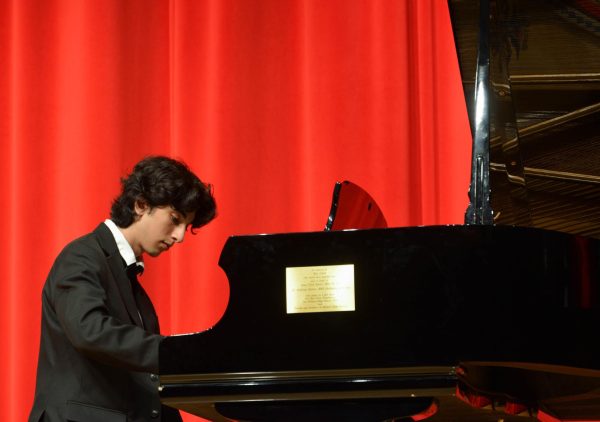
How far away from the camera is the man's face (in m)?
2.42

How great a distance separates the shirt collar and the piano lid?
0.96 meters

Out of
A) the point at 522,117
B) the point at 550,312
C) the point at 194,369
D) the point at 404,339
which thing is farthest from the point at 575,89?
the point at 194,369

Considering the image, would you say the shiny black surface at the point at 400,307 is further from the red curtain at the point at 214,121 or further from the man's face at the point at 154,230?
the red curtain at the point at 214,121

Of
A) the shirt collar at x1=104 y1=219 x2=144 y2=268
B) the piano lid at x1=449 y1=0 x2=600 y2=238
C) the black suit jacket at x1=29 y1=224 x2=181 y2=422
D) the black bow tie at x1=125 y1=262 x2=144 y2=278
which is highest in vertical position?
the piano lid at x1=449 y1=0 x2=600 y2=238

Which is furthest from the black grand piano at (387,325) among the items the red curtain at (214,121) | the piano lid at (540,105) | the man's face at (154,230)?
the red curtain at (214,121)

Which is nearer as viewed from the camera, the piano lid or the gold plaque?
the gold plaque

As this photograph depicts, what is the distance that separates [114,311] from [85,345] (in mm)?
257

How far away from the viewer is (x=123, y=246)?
2.38 metres

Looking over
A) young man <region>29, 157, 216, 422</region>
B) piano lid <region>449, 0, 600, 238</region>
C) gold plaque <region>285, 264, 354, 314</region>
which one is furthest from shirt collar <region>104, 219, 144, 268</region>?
piano lid <region>449, 0, 600, 238</region>

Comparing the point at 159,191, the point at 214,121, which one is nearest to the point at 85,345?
the point at 159,191

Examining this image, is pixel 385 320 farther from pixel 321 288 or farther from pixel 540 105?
pixel 540 105

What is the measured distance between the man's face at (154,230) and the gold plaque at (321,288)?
2.35ft

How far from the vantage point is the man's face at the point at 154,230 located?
242cm

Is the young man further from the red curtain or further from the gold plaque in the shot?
the red curtain
